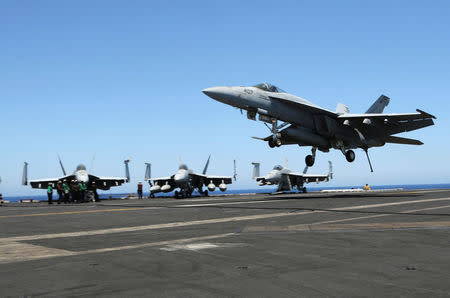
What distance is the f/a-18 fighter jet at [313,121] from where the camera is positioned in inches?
1110

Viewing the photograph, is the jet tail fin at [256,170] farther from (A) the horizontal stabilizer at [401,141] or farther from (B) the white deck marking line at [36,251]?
(B) the white deck marking line at [36,251]

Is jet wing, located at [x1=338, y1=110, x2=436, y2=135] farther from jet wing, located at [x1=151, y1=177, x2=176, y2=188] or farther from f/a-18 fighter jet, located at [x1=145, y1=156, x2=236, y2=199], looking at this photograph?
jet wing, located at [x1=151, y1=177, x2=176, y2=188]

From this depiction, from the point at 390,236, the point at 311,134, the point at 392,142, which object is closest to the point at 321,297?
the point at 390,236

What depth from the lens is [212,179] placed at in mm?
58750

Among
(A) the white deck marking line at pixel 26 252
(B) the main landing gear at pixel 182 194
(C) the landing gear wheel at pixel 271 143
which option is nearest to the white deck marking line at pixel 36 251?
(A) the white deck marking line at pixel 26 252

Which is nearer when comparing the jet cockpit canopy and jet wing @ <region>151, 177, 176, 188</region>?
the jet cockpit canopy

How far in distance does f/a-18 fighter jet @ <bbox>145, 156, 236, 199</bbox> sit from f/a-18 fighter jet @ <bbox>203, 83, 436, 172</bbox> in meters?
19.7

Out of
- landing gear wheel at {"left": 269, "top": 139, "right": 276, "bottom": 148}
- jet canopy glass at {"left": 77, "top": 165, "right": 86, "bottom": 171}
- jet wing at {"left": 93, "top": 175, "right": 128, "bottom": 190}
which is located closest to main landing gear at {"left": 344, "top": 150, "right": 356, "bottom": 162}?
landing gear wheel at {"left": 269, "top": 139, "right": 276, "bottom": 148}

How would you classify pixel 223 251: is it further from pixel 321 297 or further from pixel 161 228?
pixel 161 228

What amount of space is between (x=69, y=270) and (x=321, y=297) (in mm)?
3839

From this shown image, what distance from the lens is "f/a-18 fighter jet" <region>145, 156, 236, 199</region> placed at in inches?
1999

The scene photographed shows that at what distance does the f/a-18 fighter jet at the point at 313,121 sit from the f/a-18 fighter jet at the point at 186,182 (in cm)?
1967

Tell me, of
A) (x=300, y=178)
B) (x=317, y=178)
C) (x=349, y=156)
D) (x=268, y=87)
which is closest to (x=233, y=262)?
(x=268, y=87)

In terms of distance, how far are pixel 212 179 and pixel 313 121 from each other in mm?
29429
